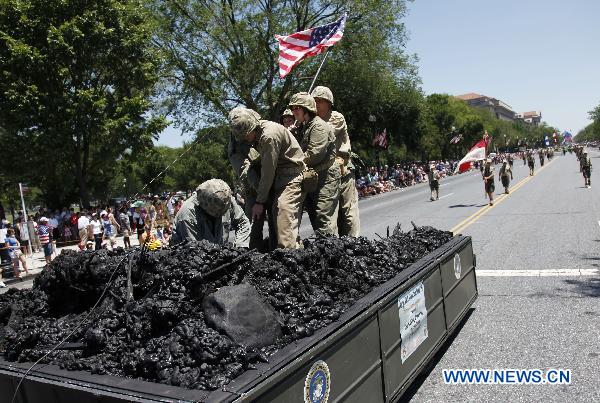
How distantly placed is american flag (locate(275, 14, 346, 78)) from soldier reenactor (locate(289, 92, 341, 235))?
8762 mm

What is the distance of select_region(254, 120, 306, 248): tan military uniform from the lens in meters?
5.12

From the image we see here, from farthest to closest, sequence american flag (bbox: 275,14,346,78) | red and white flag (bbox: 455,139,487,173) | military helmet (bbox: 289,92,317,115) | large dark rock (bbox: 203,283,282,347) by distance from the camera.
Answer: red and white flag (bbox: 455,139,487,173)
american flag (bbox: 275,14,346,78)
military helmet (bbox: 289,92,317,115)
large dark rock (bbox: 203,283,282,347)

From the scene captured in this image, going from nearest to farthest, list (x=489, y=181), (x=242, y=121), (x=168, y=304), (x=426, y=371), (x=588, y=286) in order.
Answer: (x=168, y=304)
(x=426, y=371)
(x=242, y=121)
(x=588, y=286)
(x=489, y=181)

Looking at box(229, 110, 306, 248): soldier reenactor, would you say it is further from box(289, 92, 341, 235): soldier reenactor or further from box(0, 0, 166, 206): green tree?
box(0, 0, 166, 206): green tree

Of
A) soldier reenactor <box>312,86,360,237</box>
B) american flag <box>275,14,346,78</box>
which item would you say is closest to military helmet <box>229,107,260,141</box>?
soldier reenactor <box>312,86,360,237</box>

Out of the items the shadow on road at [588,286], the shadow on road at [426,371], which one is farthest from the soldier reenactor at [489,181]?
the shadow on road at [426,371]

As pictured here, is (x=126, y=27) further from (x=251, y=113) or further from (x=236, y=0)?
(x=251, y=113)

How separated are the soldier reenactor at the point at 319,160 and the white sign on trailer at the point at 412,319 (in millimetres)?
1790

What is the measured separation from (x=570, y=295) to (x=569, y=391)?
3.01 metres

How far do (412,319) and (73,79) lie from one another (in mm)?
21922

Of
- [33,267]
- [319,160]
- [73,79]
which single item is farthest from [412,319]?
[73,79]

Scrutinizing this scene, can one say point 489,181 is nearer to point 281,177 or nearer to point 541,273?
point 541,273

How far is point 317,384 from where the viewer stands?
8.95 ft

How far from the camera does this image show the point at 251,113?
527 centimetres
